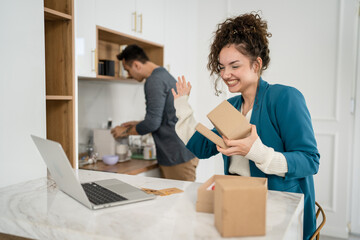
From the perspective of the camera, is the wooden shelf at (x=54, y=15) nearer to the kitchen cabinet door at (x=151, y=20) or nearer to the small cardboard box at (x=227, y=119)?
the small cardboard box at (x=227, y=119)

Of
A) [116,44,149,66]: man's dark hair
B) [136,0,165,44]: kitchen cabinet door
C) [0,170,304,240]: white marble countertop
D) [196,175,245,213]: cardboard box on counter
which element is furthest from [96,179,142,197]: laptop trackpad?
[136,0,165,44]: kitchen cabinet door

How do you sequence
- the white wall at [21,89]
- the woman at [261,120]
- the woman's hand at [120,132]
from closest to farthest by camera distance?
the woman at [261,120] → the white wall at [21,89] → the woman's hand at [120,132]

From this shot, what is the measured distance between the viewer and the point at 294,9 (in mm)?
3486

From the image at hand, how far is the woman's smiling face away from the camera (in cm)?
149

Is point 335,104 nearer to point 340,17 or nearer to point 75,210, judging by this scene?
point 340,17

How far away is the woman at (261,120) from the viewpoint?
1253mm

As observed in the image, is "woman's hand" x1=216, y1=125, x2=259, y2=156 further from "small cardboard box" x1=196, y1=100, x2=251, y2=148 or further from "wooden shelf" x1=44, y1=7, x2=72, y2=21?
"wooden shelf" x1=44, y1=7, x2=72, y2=21

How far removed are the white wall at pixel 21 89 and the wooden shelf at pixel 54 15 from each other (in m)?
0.11

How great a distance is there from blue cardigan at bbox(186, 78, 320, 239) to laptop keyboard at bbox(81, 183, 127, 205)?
1.91ft

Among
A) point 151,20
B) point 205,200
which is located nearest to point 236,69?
point 205,200

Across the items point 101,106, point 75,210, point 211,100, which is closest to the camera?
point 75,210

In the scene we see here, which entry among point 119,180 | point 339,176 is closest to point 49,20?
point 119,180

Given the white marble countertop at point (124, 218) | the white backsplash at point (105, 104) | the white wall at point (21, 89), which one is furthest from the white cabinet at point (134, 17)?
the white marble countertop at point (124, 218)

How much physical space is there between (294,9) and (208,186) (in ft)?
9.62
